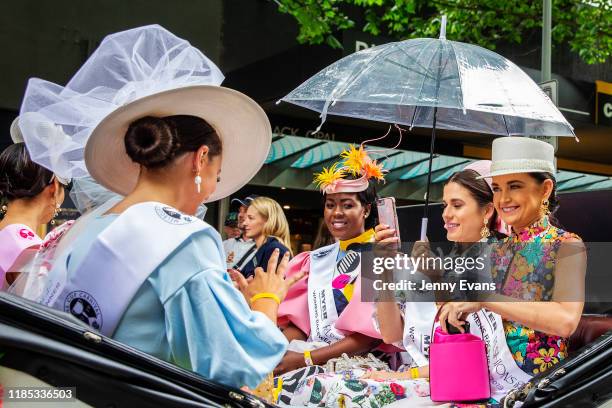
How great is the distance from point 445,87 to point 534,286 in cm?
119

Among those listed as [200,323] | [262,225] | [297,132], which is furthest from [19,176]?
[297,132]

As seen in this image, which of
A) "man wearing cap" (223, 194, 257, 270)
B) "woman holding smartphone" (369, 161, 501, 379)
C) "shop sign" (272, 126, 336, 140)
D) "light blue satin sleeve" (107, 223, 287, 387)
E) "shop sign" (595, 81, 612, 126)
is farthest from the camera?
"shop sign" (595, 81, 612, 126)

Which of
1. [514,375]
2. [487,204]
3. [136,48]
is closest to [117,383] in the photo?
[136,48]

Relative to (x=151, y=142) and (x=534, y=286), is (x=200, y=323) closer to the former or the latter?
(x=151, y=142)

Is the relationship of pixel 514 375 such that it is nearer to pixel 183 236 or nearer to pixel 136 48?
pixel 183 236

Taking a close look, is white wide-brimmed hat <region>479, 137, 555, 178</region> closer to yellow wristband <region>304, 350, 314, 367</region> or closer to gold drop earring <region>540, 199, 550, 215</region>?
gold drop earring <region>540, 199, 550, 215</region>

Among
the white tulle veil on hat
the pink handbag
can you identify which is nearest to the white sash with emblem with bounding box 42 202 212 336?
the white tulle veil on hat

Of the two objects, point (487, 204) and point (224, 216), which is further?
point (224, 216)

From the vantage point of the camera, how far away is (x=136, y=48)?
7.97 feet

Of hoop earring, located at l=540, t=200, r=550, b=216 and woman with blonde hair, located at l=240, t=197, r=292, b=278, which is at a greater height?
hoop earring, located at l=540, t=200, r=550, b=216

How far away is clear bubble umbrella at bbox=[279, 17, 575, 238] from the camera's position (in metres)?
3.67

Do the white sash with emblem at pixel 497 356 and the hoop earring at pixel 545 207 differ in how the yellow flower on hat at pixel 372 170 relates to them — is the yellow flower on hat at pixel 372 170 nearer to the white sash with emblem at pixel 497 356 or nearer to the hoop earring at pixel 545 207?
the hoop earring at pixel 545 207

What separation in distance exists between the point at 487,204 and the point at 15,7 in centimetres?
831

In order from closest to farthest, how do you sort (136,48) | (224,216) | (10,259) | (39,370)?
(39,370)
(136,48)
(10,259)
(224,216)
